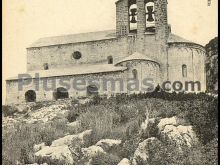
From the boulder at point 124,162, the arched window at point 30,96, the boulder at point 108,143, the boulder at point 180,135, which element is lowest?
the boulder at point 124,162

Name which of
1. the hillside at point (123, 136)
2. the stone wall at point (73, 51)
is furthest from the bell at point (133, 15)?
the hillside at point (123, 136)

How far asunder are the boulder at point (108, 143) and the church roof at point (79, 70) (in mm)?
9323

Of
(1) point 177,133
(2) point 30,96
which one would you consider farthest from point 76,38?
(1) point 177,133

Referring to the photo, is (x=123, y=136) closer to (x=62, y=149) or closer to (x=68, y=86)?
(x=62, y=149)

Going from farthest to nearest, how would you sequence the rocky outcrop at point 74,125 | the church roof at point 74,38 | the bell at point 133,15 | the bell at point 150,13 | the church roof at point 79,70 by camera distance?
the church roof at point 74,38 < the bell at point 133,15 < the bell at point 150,13 < the church roof at point 79,70 < the rocky outcrop at point 74,125

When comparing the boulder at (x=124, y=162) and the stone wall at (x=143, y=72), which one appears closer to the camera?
the boulder at (x=124, y=162)

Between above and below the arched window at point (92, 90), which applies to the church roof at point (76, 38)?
above

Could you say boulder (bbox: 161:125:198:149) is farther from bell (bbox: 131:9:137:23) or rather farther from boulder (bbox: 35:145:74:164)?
bell (bbox: 131:9:137:23)

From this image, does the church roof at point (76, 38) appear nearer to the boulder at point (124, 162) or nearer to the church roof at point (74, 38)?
the church roof at point (74, 38)

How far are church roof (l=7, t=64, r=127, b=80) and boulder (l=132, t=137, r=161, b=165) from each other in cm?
1002

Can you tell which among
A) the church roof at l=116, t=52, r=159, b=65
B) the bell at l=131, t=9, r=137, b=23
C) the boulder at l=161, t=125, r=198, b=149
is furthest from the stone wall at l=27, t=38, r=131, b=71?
the boulder at l=161, t=125, r=198, b=149

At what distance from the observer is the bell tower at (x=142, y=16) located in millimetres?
25516

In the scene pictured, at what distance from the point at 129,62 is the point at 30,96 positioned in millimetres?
5248

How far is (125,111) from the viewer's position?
61.5 ft
